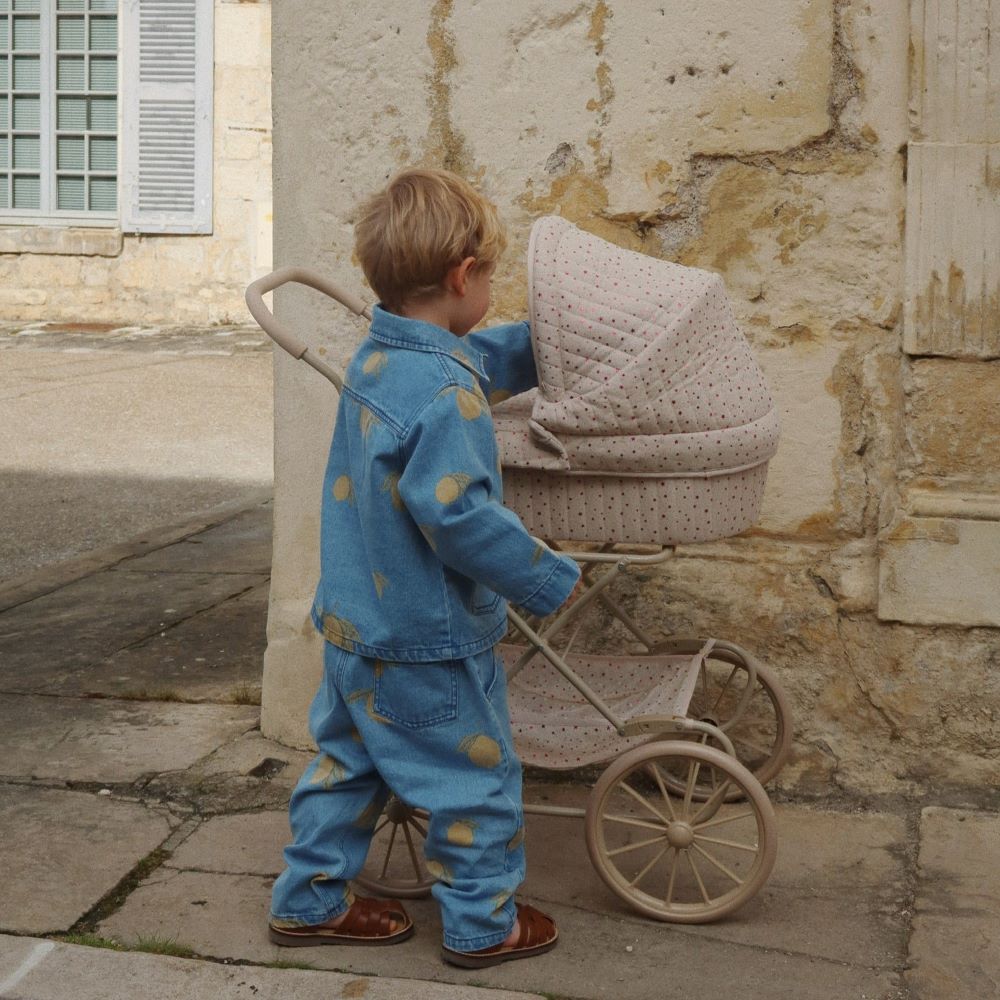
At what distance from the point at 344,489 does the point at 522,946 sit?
0.85 meters

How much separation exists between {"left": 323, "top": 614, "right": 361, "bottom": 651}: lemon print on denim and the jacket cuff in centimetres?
29

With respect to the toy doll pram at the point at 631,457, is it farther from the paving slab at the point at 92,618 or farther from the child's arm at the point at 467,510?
the paving slab at the point at 92,618

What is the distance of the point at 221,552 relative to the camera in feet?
19.7

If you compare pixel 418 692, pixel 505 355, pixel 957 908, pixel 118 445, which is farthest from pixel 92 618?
pixel 118 445

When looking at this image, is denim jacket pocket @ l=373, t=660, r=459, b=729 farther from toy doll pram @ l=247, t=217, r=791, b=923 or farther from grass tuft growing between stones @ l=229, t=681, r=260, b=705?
grass tuft growing between stones @ l=229, t=681, r=260, b=705

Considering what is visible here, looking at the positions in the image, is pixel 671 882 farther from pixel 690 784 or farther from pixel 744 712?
pixel 744 712

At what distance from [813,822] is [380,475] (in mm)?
1383

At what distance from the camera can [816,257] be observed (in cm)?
331

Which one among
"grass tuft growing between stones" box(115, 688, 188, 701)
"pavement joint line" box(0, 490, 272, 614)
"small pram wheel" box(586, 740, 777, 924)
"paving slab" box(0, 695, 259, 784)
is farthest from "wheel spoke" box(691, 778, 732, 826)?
"pavement joint line" box(0, 490, 272, 614)

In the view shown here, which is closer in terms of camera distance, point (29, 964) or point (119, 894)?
point (29, 964)

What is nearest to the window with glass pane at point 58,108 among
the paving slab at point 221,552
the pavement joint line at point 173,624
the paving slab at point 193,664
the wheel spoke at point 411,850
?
the paving slab at point 221,552

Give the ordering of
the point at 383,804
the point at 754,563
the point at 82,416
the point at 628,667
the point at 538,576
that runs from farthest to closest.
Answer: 1. the point at 82,416
2. the point at 754,563
3. the point at 628,667
4. the point at 383,804
5. the point at 538,576

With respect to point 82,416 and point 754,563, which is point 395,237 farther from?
point 82,416

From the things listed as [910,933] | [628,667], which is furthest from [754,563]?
[910,933]
